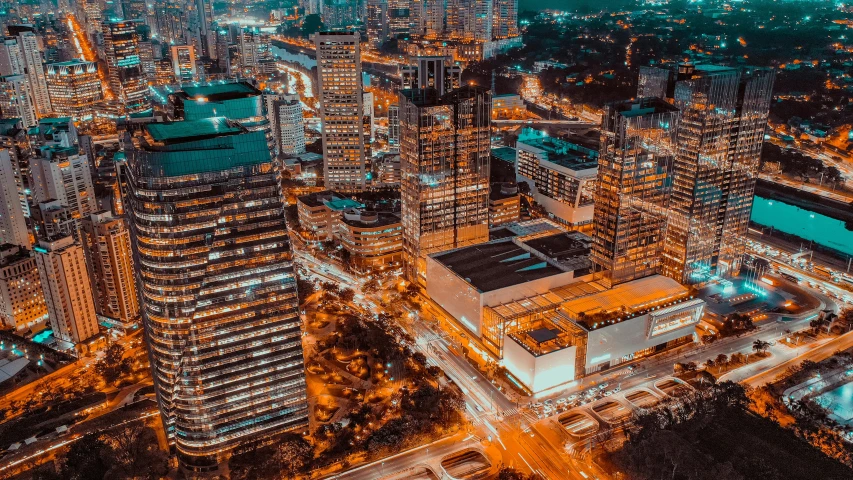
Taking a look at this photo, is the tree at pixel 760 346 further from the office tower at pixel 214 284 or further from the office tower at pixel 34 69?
the office tower at pixel 34 69

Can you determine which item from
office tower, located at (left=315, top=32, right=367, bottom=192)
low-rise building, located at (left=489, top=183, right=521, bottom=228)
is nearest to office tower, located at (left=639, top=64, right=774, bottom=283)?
low-rise building, located at (left=489, top=183, right=521, bottom=228)

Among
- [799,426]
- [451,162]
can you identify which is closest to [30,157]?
[451,162]

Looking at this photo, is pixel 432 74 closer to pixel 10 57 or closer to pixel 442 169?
pixel 442 169

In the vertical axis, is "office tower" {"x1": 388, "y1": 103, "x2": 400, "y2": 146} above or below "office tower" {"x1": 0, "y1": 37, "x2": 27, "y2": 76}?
below

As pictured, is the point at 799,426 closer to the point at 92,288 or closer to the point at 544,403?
the point at 544,403

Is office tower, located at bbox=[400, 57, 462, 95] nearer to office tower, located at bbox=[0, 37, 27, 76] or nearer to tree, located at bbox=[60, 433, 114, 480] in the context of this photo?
Answer: tree, located at bbox=[60, 433, 114, 480]

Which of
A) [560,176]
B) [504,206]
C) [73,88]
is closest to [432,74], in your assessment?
[504,206]

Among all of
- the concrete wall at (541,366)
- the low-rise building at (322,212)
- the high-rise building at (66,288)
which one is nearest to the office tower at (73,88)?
the low-rise building at (322,212)
